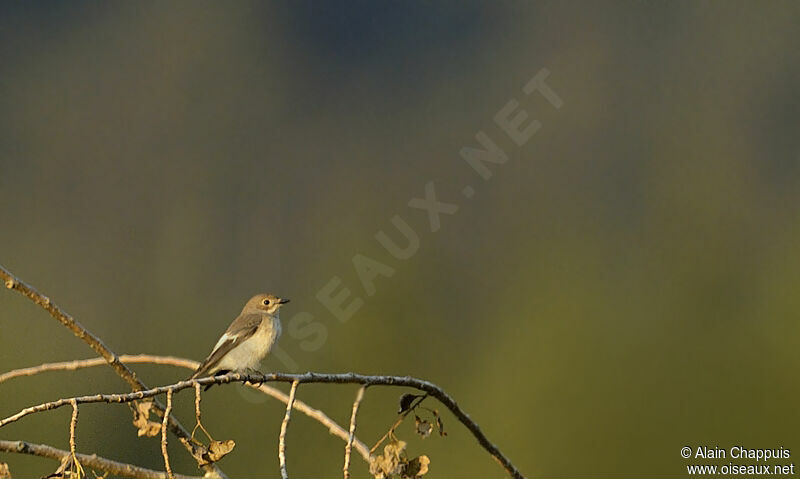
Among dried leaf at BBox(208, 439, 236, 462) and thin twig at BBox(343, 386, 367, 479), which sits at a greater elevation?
dried leaf at BBox(208, 439, 236, 462)

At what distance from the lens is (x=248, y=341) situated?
7.84m

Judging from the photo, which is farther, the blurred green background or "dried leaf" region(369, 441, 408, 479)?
the blurred green background

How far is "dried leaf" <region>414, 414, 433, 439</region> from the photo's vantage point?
4.20 meters

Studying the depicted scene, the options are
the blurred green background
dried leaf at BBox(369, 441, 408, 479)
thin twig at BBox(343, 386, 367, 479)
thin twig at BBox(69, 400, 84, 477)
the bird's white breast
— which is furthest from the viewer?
the blurred green background

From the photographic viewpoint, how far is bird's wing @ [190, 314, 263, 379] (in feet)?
25.2

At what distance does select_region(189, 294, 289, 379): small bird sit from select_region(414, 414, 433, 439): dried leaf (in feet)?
10.6

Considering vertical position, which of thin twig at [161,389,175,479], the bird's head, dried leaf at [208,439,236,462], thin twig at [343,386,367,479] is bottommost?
thin twig at [343,386,367,479]

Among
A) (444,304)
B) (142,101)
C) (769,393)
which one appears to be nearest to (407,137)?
(142,101)

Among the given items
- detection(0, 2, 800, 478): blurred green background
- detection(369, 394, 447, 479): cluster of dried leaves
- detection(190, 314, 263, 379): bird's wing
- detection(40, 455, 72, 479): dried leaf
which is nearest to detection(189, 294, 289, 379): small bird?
detection(190, 314, 263, 379): bird's wing

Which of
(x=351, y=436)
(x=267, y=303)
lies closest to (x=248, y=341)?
(x=267, y=303)

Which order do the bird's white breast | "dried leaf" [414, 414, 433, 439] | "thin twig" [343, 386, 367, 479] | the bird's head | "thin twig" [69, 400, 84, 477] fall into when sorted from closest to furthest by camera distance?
"thin twig" [69, 400, 84, 477], "thin twig" [343, 386, 367, 479], "dried leaf" [414, 414, 433, 439], the bird's white breast, the bird's head

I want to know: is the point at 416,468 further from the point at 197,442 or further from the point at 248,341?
the point at 248,341

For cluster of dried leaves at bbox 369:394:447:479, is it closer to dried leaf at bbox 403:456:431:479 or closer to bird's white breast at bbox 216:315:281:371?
dried leaf at bbox 403:456:431:479

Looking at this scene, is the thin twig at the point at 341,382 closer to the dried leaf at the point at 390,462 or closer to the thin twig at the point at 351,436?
the thin twig at the point at 351,436
